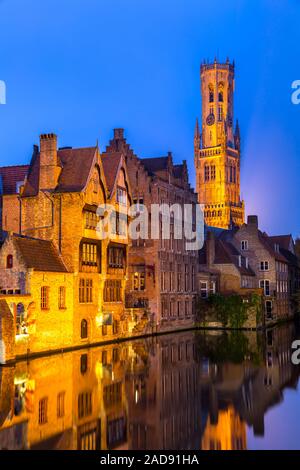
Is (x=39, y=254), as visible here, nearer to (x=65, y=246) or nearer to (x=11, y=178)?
(x=65, y=246)

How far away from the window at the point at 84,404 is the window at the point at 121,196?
1233 inches

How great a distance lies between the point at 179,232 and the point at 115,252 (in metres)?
17.4

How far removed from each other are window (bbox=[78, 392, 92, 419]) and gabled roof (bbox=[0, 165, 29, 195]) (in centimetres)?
3066

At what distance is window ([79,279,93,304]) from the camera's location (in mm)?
51719

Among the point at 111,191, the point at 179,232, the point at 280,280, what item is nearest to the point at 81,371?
the point at 111,191

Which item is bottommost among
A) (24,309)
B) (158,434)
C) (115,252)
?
(158,434)

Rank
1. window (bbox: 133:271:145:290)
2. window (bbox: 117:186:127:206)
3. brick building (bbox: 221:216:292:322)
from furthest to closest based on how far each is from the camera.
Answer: brick building (bbox: 221:216:292:322) → window (bbox: 133:271:145:290) → window (bbox: 117:186:127:206)

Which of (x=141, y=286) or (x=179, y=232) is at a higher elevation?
(x=179, y=232)

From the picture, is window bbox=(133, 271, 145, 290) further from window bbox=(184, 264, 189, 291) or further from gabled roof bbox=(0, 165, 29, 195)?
gabled roof bbox=(0, 165, 29, 195)

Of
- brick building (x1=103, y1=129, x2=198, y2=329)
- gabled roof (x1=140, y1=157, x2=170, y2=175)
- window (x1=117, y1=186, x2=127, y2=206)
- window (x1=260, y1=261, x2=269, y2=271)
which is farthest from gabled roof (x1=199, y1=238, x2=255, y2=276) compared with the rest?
window (x1=117, y1=186, x2=127, y2=206)

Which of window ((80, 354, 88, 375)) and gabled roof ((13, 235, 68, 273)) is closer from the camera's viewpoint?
window ((80, 354, 88, 375))

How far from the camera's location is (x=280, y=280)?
93312mm

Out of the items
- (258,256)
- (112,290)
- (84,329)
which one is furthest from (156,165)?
(84,329)
